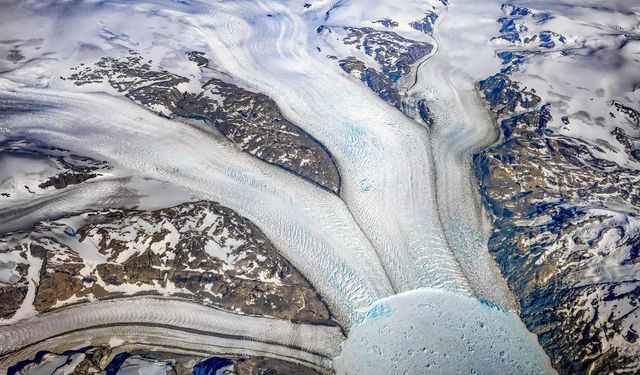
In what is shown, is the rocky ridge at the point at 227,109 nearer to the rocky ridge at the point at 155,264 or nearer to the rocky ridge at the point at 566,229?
the rocky ridge at the point at 155,264

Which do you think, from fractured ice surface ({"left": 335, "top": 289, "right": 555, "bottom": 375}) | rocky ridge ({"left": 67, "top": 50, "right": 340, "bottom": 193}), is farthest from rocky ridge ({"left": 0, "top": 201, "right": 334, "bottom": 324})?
rocky ridge ({"left": 67, "top": 50, "right": 340, "bottom": 193})

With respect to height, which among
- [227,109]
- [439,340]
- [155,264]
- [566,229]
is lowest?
[439,340]

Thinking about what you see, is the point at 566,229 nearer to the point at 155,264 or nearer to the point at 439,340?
the point at 439,340

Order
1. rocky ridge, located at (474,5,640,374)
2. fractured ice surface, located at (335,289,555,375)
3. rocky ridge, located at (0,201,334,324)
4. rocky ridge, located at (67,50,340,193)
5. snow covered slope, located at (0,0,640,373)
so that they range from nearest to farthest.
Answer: rocky ridge, located at (0,201,334,324), fractured ice surface, located at (335,289,555,375), snow covered slope, located at (0,0,640,373), rocky ridge, located at (474,5,640,374), rocky ridge, located at (67,50,340,193)

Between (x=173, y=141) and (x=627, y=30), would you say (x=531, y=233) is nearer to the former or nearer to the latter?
(x=173, y=141)

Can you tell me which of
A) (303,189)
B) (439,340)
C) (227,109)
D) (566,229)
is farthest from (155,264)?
(566,229)

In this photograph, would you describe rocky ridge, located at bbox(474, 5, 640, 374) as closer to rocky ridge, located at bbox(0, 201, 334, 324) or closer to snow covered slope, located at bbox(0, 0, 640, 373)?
snow covered slope, located at bbox(0, 0, 640, 373)

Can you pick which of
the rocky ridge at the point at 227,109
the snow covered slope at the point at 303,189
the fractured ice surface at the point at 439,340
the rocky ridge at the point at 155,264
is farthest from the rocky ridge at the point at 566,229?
the rocky ridge at the point at 155,264

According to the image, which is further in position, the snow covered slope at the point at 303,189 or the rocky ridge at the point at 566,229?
the rocky ridge at the point at 566,229
